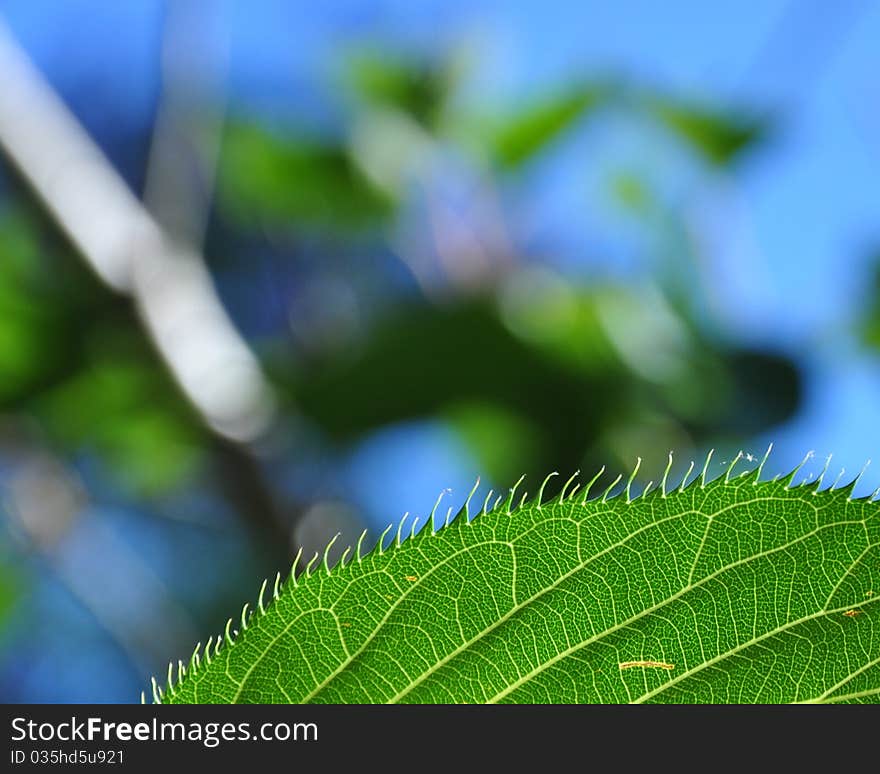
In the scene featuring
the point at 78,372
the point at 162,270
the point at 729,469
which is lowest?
the point at 78,372

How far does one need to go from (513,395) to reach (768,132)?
0.78 metres

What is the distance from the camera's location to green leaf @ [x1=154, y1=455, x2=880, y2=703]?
52 centimetres

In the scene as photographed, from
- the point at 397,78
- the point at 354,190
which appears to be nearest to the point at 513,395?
the point at 354,190

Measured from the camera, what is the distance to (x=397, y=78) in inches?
82.5

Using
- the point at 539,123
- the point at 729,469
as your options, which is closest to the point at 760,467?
the point at 729,469

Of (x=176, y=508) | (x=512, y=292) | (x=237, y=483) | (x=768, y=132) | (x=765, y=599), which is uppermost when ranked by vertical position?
(x=768, y=132)

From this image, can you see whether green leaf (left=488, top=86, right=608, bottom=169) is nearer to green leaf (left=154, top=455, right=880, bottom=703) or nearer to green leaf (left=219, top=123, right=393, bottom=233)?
green leaf (left=219, top=123, right=393, bottom=233)

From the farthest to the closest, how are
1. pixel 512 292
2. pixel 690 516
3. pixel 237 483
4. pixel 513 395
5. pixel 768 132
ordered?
pixel 768 132 → pixel 512 292 → pixel 513 395 → pixel 237 483 → pixel 690 516

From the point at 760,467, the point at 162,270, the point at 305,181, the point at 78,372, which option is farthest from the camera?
the point at 305,181

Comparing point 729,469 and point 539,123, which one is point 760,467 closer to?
point 729,469

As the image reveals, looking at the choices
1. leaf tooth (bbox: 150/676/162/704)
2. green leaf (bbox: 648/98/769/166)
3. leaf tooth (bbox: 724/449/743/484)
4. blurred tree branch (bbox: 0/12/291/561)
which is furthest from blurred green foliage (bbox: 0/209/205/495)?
leaf tooth (bbox: 724/449/743/484)

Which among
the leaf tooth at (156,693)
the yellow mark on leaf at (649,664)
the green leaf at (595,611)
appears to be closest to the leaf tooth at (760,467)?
the green leaf at (595,611)

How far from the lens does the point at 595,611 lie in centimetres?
56

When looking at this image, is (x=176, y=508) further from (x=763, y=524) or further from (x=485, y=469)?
(x=763, y=524)
